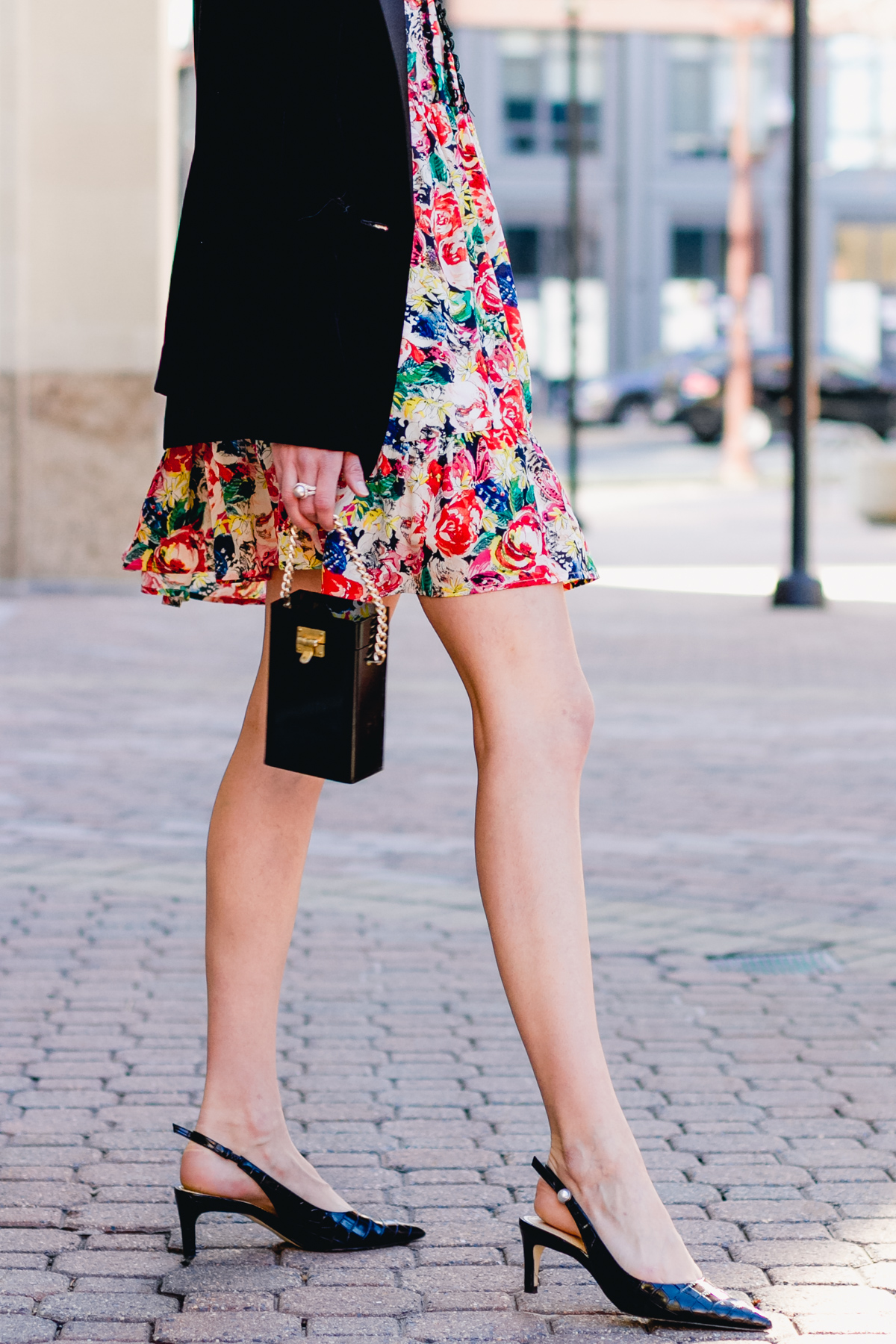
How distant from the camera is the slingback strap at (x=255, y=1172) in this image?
2.56m

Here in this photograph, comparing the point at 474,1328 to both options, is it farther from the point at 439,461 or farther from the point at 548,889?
the point at 439,461

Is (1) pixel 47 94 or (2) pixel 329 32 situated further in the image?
(1) pixel 47 94

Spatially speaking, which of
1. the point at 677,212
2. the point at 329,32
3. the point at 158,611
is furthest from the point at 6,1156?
the point at 677,212

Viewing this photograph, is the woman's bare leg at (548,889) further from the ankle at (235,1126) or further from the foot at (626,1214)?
the ankle at (235,1126)

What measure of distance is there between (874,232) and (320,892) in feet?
158

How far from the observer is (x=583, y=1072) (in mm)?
2359

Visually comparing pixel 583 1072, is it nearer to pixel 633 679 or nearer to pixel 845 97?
pixel 633 679

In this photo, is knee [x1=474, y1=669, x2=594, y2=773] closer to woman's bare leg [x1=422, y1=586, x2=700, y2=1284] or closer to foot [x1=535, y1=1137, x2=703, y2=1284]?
woman's bare leg [x1=422, y1=586, x2=700, y2=1284]

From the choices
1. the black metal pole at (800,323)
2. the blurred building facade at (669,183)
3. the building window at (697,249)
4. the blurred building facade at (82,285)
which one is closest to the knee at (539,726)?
the black metal pole at (800,323)

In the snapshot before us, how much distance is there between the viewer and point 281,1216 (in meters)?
2.56

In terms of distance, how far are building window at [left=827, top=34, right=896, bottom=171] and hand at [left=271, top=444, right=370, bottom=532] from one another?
5020 centimetres

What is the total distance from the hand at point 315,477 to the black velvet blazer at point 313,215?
19mm

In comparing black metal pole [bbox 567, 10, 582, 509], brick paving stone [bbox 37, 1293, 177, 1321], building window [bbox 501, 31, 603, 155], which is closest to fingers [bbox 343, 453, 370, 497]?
brick paving stone [bbox 37, 1293, 177, 1321]

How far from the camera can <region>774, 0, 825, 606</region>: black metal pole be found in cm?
1144
